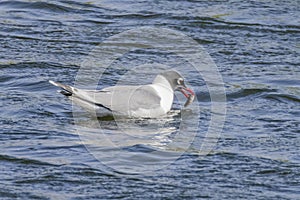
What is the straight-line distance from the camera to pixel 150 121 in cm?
915

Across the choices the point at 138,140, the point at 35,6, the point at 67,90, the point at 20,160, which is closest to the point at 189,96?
the point at 138,140

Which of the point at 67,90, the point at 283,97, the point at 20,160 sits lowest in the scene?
the point at 20,160

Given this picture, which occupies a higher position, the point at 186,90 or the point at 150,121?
the point at 186,90

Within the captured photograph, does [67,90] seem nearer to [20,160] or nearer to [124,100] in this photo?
[124,100]

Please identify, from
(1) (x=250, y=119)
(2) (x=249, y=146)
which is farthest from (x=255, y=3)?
(2) (x=249, y=146)

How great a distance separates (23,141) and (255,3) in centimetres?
625

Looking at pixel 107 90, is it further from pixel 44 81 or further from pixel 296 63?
pixel 296 63

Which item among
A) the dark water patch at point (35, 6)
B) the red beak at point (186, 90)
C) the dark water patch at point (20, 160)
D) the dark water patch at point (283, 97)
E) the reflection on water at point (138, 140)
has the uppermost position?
the dark water patch at point (35, 6)

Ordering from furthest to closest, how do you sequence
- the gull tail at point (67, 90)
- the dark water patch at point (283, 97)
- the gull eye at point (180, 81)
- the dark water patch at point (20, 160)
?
1. the dark water patch at point (283, 97)
2. the gull eye at point (180, 81)
3. the gull tail at point (67, 90)
4. the dark water patch at point (20, 160)

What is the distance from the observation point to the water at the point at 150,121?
7.29 meters

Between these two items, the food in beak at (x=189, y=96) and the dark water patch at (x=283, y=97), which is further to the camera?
the dark water patch at (x=283, y=97)

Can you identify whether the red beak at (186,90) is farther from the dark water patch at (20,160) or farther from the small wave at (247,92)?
the dark water patch at (20,160)

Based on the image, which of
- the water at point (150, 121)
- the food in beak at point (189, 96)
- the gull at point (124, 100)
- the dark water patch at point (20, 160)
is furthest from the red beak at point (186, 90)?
the dark water patch at point (20, 160)

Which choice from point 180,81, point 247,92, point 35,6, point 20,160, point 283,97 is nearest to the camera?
point 20,160
